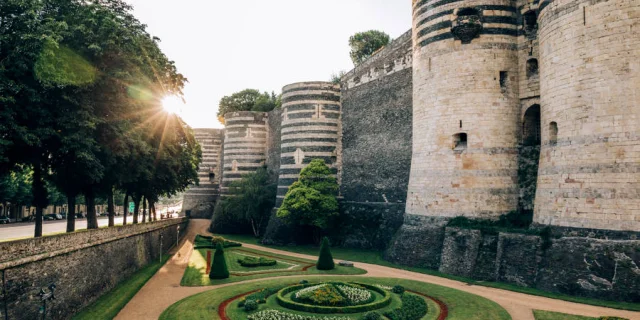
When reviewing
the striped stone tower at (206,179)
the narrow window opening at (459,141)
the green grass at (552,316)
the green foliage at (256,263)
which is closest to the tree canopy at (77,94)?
the green foliage at (256,263)

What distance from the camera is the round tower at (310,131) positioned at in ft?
144

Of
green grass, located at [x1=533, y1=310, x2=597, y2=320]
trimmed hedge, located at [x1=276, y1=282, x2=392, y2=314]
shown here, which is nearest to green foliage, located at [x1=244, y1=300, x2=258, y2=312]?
trimmed hedge, located at [x1=276, y1=282, x2=392, y2=314]

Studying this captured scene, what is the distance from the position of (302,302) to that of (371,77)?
972 inches

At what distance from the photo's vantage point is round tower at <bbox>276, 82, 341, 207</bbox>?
144ft

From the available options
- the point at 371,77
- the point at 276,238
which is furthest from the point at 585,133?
the point at 276,238

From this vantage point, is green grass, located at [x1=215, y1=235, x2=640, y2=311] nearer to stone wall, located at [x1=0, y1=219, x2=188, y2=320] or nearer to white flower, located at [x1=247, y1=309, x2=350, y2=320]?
white flower, located at [x1=247, y1=309, x2=350, y2=320]

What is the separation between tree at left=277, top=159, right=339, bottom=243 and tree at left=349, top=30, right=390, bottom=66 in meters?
34.3

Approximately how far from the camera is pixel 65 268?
62.0 feet

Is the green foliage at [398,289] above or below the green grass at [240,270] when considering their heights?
above

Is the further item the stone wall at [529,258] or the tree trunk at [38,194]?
the tree trunk at [38,194]

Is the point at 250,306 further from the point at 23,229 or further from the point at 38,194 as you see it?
the point at 23,229

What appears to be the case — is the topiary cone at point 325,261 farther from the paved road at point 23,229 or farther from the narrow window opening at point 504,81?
the paved road at point 23,229

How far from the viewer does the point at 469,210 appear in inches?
1039

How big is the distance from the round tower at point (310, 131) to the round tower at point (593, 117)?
940 inches
